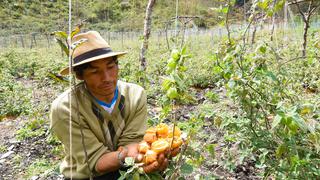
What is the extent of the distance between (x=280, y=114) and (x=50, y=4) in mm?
40273

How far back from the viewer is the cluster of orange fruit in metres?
1.42

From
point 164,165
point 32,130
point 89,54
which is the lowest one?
point 32,130

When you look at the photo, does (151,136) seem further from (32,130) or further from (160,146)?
(32,130)

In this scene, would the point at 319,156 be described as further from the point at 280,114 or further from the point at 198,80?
the point at 198,80

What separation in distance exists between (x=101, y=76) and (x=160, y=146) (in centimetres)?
61

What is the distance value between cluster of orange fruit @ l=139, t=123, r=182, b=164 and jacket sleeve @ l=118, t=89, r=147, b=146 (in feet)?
1.60

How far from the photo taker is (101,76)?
1.82m

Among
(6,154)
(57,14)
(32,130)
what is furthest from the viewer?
(57,14)

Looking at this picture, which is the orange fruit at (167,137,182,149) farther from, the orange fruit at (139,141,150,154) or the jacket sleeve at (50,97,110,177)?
the jacket sleeve at (50,97,110,177)

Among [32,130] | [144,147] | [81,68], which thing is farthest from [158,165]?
[32,130]

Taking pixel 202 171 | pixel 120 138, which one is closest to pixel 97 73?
pixel 120 138

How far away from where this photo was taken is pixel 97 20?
41.8 meters

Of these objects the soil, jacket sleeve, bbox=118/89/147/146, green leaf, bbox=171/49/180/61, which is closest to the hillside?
the soil

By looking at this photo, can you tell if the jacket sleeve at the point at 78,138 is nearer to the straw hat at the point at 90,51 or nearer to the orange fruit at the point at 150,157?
the straw hat at the point at 90,51
